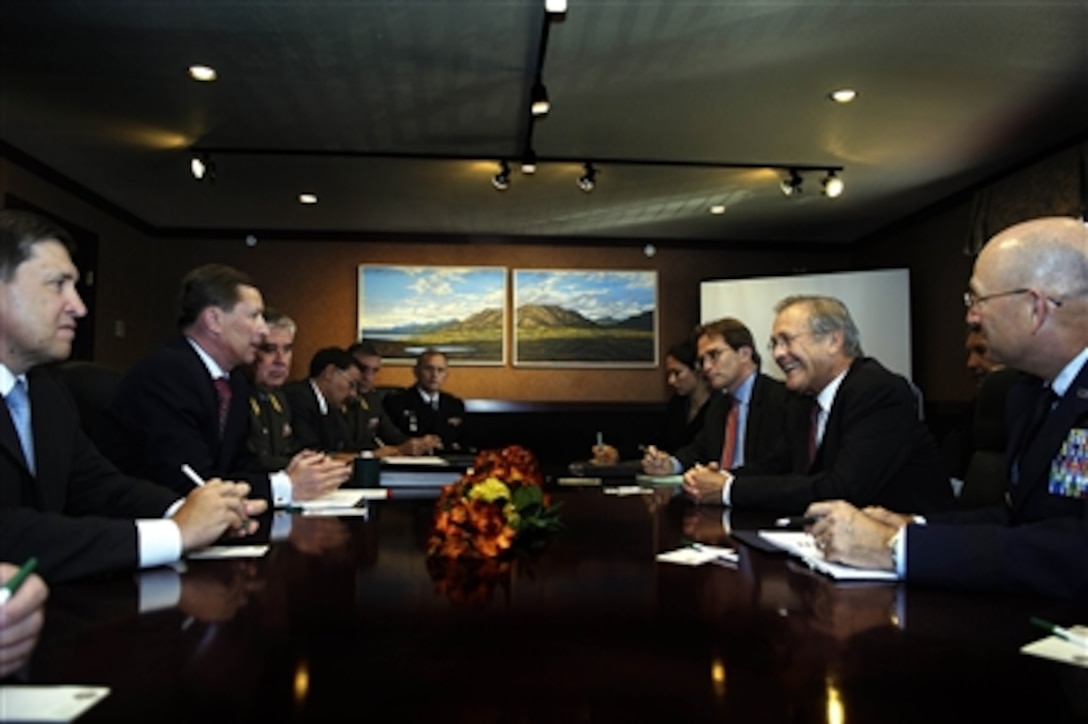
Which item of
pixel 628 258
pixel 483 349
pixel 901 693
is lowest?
pixel 901 693

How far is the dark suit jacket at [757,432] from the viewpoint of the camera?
2846 millimetres

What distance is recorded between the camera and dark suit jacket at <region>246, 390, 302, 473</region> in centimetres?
368

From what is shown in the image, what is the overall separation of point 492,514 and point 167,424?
1.17 m

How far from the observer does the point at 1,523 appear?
128 centimetres

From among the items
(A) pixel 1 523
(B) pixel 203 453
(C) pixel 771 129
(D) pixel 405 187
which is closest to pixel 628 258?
(D) pixel 405 187

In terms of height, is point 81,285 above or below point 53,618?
above

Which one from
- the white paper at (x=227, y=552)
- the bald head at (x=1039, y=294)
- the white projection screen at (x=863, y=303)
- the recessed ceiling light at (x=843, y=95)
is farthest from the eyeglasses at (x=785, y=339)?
the white projection screen at (x=863, y=303)

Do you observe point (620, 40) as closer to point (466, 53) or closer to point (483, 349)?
point (466, 53)

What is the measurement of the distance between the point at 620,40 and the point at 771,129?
5.29 ft

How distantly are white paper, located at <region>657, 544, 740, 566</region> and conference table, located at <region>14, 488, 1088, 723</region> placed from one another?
4cm

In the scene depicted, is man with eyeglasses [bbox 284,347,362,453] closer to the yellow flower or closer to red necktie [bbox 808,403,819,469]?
red necktie [bbox 808,403,819,469]

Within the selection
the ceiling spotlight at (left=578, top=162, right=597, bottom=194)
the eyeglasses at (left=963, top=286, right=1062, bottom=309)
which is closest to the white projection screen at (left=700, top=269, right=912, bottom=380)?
the ceiling spotlight at (left=578, top=162, right=597, bottom=194)

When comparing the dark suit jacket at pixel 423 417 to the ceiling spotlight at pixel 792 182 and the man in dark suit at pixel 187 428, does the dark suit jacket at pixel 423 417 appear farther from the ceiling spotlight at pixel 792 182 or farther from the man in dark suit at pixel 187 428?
the man in dark suit at pixel 187 428

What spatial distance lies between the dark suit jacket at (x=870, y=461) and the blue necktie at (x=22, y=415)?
1.69 metres
